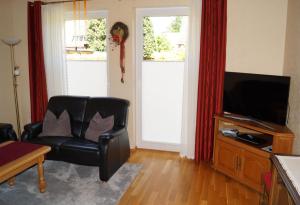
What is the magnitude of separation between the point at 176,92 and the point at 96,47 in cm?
159

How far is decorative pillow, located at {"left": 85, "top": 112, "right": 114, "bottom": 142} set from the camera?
11.9 ft

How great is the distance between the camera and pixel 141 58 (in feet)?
14.3

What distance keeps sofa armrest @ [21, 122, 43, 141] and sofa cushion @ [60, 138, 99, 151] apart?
620mm

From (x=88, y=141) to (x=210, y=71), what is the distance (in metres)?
2.00

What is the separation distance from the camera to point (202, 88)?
3871 mm

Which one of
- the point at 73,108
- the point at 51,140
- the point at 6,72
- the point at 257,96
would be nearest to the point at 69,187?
the point at 51,140

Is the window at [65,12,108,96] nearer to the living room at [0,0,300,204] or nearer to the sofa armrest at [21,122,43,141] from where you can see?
the living room at [0,0,300,204]

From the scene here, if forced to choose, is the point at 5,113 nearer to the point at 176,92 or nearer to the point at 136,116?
the point at 136,116

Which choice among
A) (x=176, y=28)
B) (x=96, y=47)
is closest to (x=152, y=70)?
(x=176, y=28)

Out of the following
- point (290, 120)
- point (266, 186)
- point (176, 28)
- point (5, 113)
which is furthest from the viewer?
point (5, 113)

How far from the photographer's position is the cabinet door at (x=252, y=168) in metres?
3.02

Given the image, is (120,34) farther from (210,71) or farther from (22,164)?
(22,164)

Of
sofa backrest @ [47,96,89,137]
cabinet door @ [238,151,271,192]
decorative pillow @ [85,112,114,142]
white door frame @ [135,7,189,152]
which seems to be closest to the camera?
cabinet door @ [238,151,271,192]

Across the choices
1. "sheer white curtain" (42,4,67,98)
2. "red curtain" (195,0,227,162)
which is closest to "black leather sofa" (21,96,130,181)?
"sheer white curtain" (42,4,67,98)
